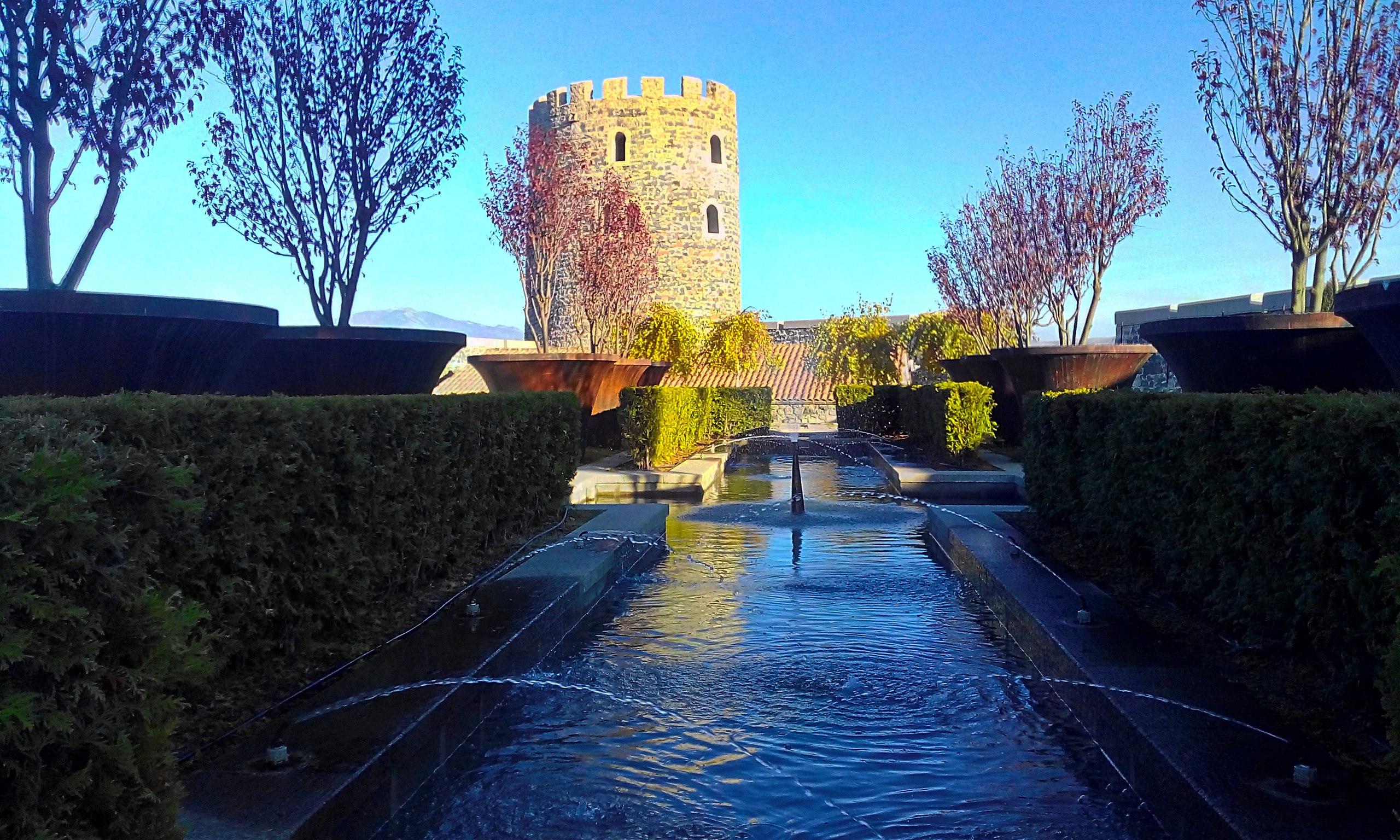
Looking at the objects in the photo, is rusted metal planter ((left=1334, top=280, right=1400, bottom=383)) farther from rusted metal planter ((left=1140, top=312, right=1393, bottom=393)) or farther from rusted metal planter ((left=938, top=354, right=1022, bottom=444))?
rusted metal planter ((left=938, top=354, right=1022, bottom=444))

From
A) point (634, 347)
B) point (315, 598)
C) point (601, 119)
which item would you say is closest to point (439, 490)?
A: point (315, 598)

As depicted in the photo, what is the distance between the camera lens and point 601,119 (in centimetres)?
3884

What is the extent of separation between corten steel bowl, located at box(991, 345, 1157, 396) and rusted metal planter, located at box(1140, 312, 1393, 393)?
15.7 feet

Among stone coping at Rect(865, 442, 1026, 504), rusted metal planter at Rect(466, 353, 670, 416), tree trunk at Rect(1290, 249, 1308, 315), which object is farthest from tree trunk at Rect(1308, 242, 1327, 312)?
rusted metal planter at Rect(466, 353, 670, 416)

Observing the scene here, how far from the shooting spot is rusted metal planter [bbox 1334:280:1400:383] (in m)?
5.41


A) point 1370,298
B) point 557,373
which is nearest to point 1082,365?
point 557,373

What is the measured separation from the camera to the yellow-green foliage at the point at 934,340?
3098 cm

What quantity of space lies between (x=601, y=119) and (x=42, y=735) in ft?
128

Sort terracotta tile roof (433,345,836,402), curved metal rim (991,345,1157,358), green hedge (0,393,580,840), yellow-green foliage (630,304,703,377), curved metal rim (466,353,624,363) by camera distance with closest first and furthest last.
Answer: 1. green hedge (0,393,580,840)
2. curved metal rim (991,345,1157,358)
3. curved metal rim (466,353,624,363)
4. yellow-green foliage (630,304,703,377)
5. terracotta tile roof (433,345,836,402)

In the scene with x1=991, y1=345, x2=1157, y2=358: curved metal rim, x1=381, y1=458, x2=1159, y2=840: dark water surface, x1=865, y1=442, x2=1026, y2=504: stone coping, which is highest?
x1=991, y1=345, x2=1157, y2=358: curved metal rim

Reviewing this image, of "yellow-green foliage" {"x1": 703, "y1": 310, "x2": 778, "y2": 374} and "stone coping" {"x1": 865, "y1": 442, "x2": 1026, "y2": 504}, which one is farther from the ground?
"yellow-green foliage" {"x1": 703, "y1": 310, "x2": 778, "y2": 374}

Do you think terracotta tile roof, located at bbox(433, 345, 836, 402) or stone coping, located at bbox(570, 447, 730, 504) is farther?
terracotta tile roof, located at bbox(433, 345, 836, 402)

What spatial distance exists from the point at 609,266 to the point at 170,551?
1677 centimetres

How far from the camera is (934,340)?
32.6 metres
